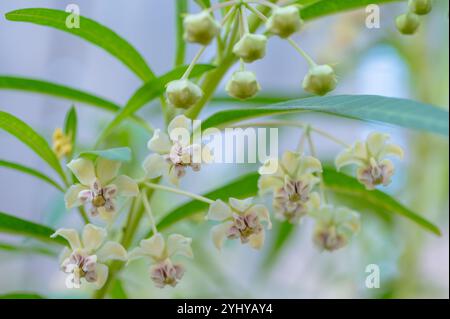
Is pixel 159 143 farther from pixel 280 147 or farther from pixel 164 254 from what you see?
pixel 280 147

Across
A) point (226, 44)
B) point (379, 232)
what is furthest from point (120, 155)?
point (379, 232)

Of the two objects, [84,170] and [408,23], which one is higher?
[408,23]

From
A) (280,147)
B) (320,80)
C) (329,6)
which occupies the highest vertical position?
(280,147)

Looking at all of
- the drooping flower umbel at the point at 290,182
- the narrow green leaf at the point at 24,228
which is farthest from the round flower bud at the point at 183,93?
the narrow green leaf at the point at 24,228

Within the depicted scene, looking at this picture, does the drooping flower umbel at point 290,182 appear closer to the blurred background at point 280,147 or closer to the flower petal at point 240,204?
the flower petal at point 240,204

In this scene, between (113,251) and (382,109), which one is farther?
(113,251)

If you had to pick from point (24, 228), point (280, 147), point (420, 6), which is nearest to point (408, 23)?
point (420, 6)
